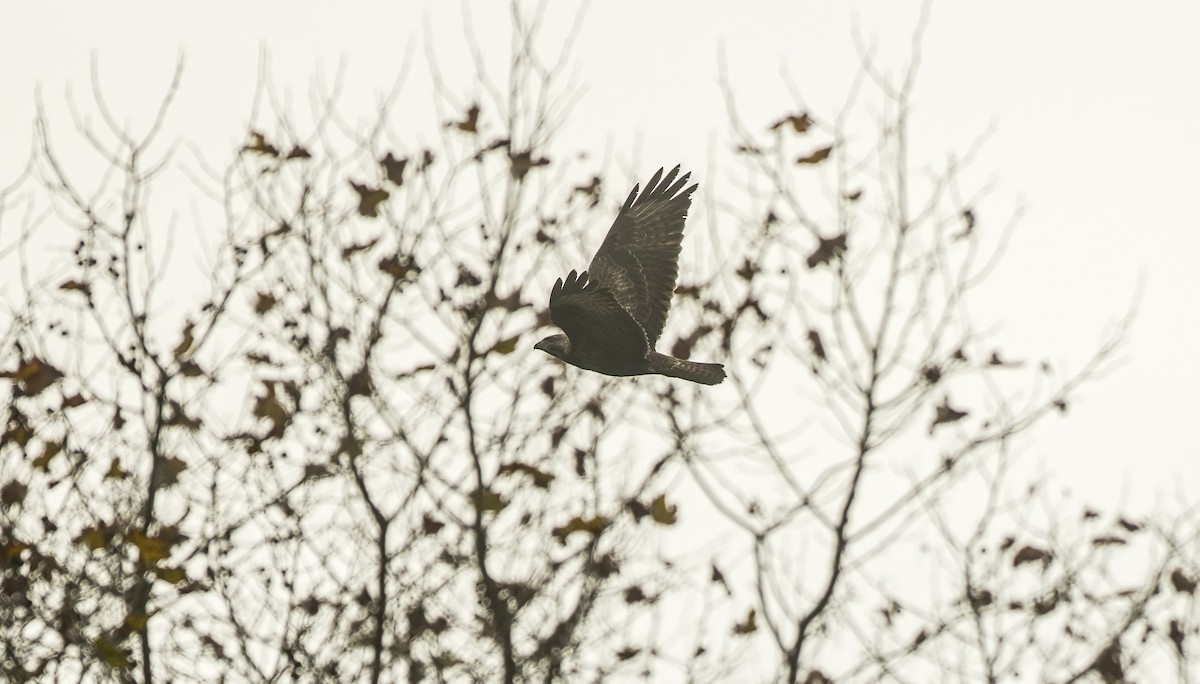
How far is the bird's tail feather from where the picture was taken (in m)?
6.00

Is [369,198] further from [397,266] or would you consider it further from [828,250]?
[828,250]

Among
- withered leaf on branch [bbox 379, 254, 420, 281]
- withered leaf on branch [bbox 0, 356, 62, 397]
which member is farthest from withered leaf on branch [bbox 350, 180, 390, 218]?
withered leaf on branch [bbox 0, 356, 62, 397]

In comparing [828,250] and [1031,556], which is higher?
[828,250]

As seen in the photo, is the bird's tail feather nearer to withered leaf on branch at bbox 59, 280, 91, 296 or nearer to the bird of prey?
the bird of prey

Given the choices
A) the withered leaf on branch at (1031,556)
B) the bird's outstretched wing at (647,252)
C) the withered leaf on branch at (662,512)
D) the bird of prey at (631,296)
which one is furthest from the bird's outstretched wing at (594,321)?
the withered leaf on branch at (1031,556)

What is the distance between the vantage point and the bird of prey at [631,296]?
5688 millimetres

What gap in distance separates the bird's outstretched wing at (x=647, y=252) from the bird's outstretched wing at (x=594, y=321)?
50 cm

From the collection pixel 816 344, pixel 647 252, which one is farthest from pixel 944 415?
pixel 647 252

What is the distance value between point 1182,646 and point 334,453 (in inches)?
206

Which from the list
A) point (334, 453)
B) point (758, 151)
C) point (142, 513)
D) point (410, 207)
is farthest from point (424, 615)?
point (758, 151)

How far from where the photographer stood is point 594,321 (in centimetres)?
575

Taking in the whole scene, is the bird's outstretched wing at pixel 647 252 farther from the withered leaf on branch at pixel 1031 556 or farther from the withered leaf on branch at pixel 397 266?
the withered leaf on branch at pixel 1031 556

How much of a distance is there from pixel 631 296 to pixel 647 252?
33 centimetres

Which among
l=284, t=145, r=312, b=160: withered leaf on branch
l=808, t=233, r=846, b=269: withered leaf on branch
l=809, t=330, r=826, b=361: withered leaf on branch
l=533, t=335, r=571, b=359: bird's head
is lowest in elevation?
l=533, t=335, r=571, b=359: bird's head
